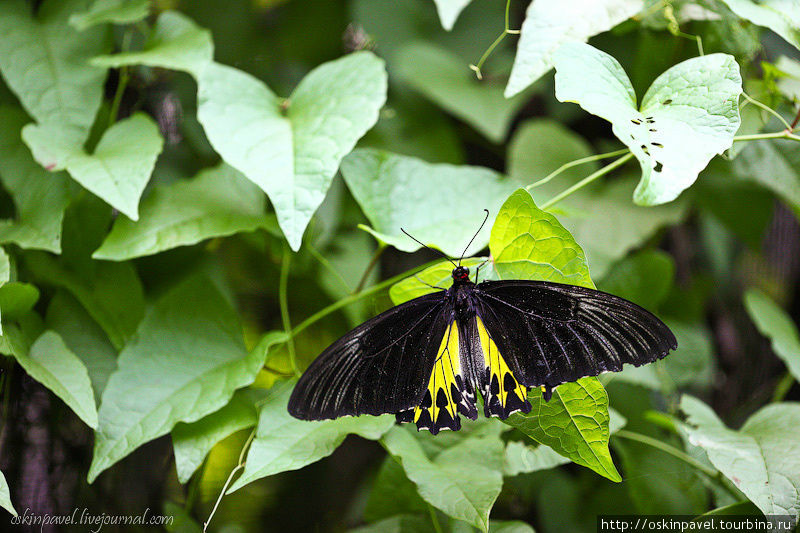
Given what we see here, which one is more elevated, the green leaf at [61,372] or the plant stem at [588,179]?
the plant stem at [588,179]

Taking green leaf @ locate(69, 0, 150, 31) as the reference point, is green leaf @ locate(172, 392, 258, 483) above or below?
below

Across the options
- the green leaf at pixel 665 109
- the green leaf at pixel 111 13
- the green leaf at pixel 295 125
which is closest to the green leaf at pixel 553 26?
the green leaf at pixel 665 109

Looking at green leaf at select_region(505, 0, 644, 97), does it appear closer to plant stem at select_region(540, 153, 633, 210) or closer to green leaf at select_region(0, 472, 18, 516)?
plant stem at select_region(540, 153, 633, 210)

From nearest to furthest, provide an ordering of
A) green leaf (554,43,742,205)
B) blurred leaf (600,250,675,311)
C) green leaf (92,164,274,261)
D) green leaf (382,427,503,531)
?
green leaf (554,43,742,205), green leaf (382,427,503,531), green leaf (92,164,274,261), blurred leaf (600,250,675,311)

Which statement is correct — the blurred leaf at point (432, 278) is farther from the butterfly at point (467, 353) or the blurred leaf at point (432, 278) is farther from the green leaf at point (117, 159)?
the green leaf at point (117, 159)

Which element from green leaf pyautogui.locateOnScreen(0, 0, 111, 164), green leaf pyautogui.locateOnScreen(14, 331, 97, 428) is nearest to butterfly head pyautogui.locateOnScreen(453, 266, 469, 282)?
green leaf pyautogui.locateOnScreen(14, 331, 97, 428)

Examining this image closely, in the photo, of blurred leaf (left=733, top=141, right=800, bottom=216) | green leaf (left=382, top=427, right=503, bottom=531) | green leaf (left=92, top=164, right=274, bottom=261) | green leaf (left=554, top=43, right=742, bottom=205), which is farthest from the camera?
blurred leaf (left=733, top=141, right=800, bottom=216)
